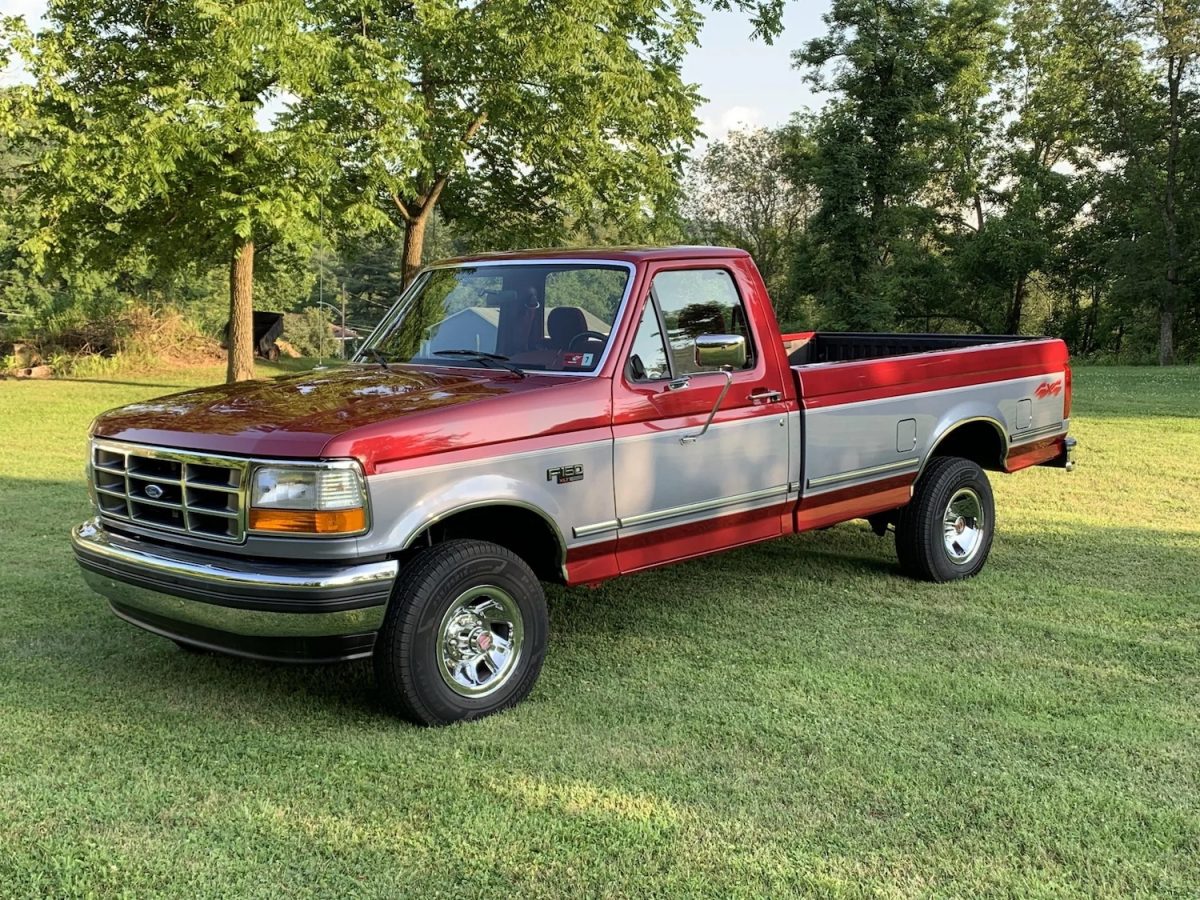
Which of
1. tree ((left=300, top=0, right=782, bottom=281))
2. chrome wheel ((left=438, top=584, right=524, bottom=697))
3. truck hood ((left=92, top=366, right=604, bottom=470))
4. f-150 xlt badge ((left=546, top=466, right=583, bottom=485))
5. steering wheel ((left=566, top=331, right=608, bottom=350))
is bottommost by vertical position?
chrome wheel ((left=438, top=584, right=524, bottom=697))

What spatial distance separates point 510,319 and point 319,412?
136 centimetres

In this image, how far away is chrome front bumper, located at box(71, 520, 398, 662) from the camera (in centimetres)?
375

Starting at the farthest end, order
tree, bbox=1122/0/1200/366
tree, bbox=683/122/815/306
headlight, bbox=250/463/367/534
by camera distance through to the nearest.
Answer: tree, bbox=683/122/815/306 < tree, bbox=1122/0/1200/366 < headlight, bbox=250/463/367/534

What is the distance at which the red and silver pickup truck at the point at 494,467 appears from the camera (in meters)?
3.82

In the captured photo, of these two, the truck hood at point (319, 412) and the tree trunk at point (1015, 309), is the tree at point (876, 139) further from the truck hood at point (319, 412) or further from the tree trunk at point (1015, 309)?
the truck hood at point (319, 412)

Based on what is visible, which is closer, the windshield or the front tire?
the front tire

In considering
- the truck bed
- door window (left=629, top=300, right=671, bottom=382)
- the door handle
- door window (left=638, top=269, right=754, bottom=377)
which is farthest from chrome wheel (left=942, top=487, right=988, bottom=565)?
door window (left=629, top=300, right=671, bottom=382)

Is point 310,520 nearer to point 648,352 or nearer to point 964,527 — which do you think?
point 648,352

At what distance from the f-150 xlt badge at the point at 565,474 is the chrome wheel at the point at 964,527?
9.71ft

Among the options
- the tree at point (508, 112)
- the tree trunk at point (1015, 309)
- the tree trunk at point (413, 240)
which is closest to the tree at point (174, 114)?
the tree at point (508, 112)

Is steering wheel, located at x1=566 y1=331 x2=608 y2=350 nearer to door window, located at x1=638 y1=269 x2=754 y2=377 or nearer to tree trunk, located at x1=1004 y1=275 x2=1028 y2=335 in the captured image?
door window, located at x1=638 y1=269 x2=754 y2=377

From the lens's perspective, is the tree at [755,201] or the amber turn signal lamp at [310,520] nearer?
the amber turn signal lamp at [310,520]

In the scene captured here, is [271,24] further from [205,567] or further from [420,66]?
[205,567]

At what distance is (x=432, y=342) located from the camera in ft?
17.4
